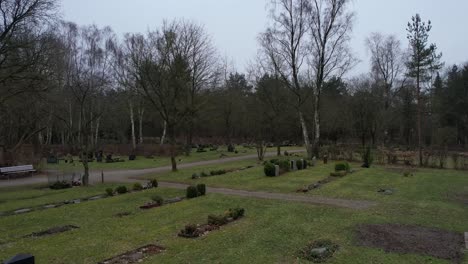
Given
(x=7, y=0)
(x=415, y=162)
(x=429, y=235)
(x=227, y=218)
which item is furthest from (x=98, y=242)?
(x=415, y=162)

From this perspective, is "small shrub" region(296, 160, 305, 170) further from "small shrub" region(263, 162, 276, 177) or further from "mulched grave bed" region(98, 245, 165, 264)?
"mulched grave bed" region(98, 245, 165, 264)

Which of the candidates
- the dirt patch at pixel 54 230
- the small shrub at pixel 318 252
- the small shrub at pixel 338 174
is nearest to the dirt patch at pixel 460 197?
the small shrub at pixel 338 174

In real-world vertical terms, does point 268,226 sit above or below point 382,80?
below

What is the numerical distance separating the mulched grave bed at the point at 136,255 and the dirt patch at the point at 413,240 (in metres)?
5.18

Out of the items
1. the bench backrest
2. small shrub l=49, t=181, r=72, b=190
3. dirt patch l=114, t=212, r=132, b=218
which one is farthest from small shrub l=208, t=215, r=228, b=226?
the bench backrest

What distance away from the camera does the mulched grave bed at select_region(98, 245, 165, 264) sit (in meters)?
8.99

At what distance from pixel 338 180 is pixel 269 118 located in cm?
1937

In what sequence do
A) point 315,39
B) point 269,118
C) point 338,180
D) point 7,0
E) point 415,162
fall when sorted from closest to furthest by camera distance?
point 7,0, point 338,180, point 415,162, point 315,39, point 269,118

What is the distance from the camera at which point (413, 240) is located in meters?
10.5

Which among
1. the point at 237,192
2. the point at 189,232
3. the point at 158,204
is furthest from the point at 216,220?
the point at 237,192

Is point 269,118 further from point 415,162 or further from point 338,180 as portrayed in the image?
point 338,180

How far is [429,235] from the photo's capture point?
11039 mm

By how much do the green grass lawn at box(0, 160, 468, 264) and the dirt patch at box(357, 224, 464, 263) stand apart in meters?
0.39

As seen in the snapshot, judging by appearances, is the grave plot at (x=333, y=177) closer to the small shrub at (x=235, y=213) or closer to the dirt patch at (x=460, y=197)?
the dirt patch at (x=460, y=197)
